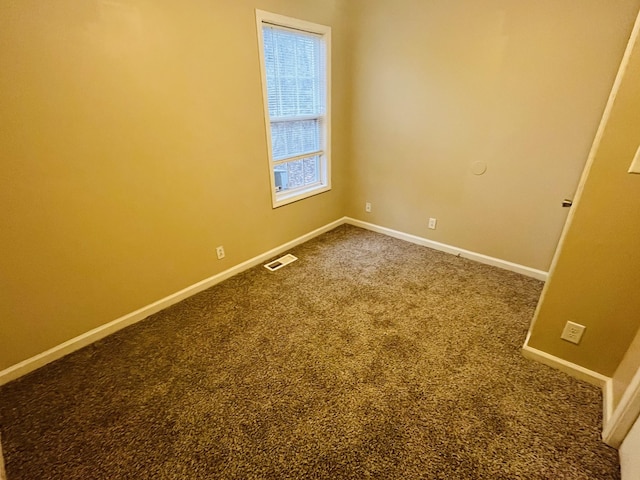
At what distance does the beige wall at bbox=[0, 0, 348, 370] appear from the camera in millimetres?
1455

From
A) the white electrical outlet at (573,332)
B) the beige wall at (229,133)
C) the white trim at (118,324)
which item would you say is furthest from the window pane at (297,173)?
the white electrical outlet at (573,332)

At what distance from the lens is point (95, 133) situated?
1652 mm

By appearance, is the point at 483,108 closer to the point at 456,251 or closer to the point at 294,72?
the point at 456,251

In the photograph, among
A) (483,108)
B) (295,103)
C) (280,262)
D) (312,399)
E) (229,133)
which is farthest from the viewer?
(280,262)

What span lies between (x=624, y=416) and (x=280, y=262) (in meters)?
2.33

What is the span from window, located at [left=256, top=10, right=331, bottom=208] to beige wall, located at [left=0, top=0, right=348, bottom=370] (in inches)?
5.0

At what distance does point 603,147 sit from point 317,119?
2.28m

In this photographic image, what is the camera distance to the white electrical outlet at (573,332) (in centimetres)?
157

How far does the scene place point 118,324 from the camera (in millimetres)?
2012

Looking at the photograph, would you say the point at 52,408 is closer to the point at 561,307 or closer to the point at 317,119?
the point at 561,307

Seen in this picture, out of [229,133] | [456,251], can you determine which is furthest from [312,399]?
[456,251]

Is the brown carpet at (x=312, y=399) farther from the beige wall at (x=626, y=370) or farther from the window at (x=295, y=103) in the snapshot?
the window at (x=295, y=103)

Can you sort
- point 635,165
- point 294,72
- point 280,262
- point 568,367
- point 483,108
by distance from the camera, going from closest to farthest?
point 635,165
point 568,367
point 483,108
point 294,72
point 280,262

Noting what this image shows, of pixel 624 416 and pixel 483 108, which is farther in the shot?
pixel 483 108
